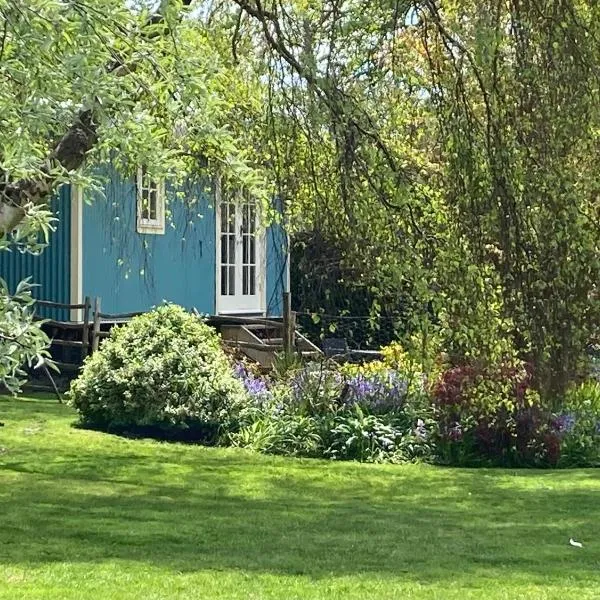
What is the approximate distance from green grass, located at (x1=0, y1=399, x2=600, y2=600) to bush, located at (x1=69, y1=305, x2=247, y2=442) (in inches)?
23.4

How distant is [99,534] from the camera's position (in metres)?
8.75

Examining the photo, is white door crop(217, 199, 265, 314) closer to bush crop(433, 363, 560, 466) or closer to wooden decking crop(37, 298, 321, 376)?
wooden decking crop(37, 298, 321, 376)

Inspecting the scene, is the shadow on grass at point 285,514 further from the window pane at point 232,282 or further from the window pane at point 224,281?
the window pane at point 232,282

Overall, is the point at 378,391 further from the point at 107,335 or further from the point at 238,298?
the point at 238,298

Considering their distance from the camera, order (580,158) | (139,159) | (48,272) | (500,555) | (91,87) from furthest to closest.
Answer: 1. (48,272)
2. (500,555)
3. (580,158)
4. (139,159)
5. (91,87)

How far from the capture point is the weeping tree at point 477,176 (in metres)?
7.14

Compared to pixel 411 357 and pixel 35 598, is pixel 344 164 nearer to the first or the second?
pixel 411 357

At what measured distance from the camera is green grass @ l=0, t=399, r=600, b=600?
23.7 ft

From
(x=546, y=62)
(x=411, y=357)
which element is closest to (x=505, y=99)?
(x=546, y=62)

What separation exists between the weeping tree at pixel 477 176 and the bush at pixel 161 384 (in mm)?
6554

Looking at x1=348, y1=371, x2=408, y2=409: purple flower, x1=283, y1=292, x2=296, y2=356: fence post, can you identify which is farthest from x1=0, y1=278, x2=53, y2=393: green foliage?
x1=283, y1=292, x2=296, y2=356: fence post

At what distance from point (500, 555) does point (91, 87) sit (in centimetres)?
503

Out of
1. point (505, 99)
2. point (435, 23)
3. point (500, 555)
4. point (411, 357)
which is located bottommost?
point (500, 555)

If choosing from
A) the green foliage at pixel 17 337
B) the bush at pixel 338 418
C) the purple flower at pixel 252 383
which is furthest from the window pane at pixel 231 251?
the green foliage at pixel 17 337
